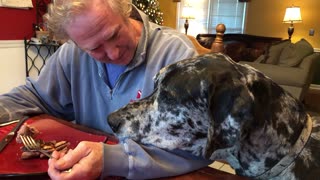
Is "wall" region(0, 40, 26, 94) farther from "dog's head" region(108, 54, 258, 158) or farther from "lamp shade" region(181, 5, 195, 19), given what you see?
"lamp shade" region(181, 5, 195, 19)

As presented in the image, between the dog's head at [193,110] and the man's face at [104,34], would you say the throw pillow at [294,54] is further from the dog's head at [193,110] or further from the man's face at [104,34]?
the dog's head at [193,110]

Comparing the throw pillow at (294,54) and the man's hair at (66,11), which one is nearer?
the man's hair at (66,11)

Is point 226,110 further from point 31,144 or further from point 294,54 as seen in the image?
point 294,54

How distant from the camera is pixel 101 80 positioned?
4.32 feet

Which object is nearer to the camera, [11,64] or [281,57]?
[11,64]

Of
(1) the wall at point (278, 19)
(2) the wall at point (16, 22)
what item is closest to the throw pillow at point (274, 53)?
(1) the wall at point (278, 19)

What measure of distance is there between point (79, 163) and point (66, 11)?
56 centimetres

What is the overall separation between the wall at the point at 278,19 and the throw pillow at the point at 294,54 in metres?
2.34

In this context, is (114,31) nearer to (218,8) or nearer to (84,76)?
(84,76)

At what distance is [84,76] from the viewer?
1.36 meters

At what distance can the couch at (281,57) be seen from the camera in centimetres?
464

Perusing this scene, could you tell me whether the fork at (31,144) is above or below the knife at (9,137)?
above

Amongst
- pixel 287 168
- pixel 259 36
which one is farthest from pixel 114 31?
pixel 259 36

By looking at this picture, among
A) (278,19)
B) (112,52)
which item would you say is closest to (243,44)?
(278,19)
